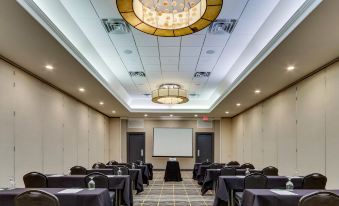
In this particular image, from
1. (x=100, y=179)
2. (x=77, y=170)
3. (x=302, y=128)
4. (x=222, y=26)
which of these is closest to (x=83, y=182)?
(x=100, y=179)

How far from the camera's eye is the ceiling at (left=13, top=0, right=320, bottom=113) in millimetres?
4984

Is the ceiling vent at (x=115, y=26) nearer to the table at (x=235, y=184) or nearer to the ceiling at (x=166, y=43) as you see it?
the ceiling at (x=166, y=43)

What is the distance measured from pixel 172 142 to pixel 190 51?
10697mm

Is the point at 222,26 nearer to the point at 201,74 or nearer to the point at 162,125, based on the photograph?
the point at 201,74

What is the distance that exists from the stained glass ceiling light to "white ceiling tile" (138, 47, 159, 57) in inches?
106

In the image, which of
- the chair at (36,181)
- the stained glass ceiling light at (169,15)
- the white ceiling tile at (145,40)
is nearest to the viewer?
the stained glass ceiling light at (169,15)

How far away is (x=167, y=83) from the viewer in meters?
11.0

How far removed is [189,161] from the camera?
57.7 ft

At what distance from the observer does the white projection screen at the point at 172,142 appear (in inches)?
688

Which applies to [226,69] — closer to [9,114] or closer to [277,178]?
[277,178]

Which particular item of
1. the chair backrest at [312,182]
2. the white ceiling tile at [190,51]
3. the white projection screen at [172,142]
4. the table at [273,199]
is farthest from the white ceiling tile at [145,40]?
the white projection screen at [172,142]

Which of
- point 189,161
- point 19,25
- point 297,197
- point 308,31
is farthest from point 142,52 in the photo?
point 189,161

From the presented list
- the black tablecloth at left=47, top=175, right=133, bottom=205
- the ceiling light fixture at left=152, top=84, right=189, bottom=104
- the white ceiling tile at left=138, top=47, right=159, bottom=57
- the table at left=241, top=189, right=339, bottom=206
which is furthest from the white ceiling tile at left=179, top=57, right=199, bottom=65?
the table at left=241, top=189, right=339, bottom=206

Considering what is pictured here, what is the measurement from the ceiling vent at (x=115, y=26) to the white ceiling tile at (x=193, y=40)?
48.8 inches
